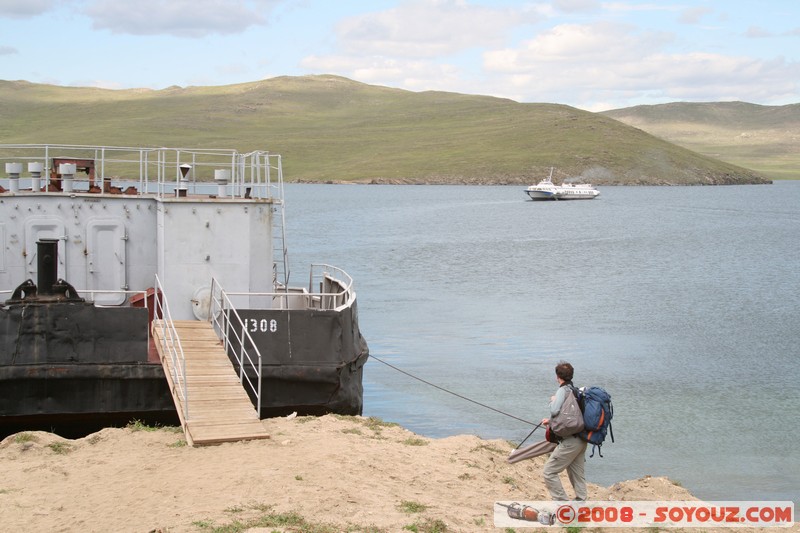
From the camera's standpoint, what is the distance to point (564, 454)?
10562mm

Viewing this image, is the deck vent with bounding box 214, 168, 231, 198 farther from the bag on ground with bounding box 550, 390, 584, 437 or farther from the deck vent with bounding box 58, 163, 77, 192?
the bag on ground with bounding box 550, 390, 584, 437

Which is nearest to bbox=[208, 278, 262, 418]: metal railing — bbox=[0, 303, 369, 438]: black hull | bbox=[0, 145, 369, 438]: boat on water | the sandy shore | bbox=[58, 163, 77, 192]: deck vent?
bbox=[0, 145, 369, 438]: boat on water

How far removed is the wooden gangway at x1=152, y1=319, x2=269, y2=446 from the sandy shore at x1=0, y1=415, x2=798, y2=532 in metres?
0.29

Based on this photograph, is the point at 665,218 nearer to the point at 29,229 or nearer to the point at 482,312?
the point at 482,312

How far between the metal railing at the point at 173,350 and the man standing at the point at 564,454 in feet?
18.1

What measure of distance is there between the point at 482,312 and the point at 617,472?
20.5m

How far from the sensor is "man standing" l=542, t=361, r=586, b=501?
1031 centimetres

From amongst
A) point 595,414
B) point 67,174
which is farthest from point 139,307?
point 595,414

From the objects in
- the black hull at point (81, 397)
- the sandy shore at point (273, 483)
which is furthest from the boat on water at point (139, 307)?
the sandy shore at point (273, 483)

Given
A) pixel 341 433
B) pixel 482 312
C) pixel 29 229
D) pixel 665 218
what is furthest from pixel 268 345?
pixel 665 218

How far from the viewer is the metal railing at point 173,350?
14.0 m

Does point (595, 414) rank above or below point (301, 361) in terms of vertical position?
above

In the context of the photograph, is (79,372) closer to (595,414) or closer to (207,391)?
(207,391)

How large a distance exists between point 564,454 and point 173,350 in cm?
752
